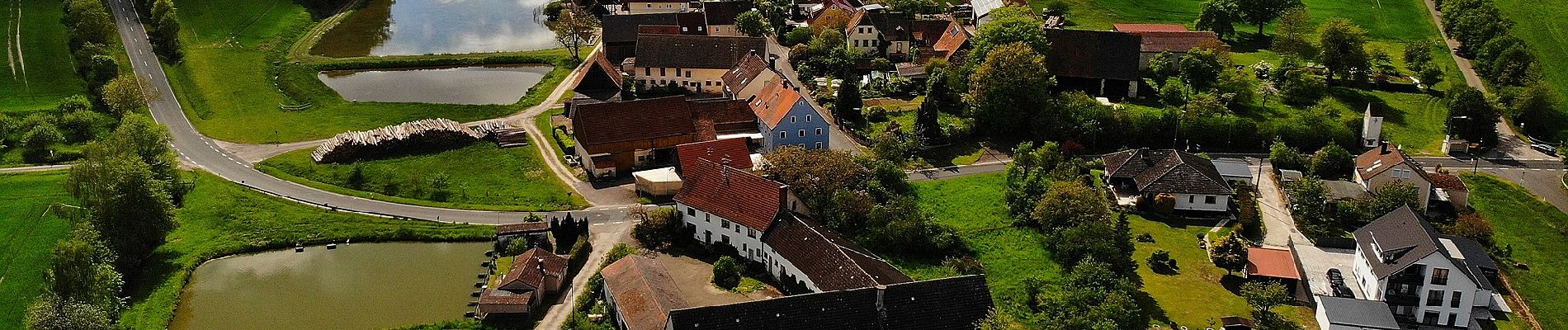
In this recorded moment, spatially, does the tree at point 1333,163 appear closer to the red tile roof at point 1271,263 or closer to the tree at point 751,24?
the red tile roof at point 1271,263

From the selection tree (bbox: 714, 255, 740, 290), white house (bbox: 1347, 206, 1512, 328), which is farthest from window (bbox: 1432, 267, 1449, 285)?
tree (bbox: 714, 255, 740, 290)

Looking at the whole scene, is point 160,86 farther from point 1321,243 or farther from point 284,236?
point 1321,243

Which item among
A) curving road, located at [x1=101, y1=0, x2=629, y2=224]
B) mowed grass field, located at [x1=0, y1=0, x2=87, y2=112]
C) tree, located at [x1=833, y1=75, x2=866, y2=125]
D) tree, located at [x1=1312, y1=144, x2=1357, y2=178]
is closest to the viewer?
curving road, located at [x1=101, y1=0, x2=629, y2=224]

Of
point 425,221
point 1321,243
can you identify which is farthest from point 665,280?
point 1321,243

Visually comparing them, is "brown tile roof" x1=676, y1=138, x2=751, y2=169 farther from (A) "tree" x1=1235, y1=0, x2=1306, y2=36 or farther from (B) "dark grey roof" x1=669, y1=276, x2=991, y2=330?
(A) "tree" x1=1235, y1=0, x2=1306, y2=36

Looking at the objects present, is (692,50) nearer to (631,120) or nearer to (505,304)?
(631,120)
